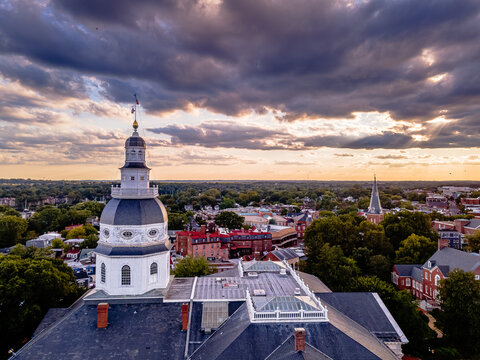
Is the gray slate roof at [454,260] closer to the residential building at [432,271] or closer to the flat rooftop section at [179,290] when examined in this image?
the residential building at [432,271]

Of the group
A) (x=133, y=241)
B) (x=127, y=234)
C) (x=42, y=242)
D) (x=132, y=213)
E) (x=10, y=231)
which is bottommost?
(x=42, y=242)

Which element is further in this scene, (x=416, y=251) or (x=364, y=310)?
(x=416, y=251)

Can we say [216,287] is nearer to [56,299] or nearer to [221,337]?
[221,337]

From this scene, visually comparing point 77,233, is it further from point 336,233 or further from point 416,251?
point 416,251

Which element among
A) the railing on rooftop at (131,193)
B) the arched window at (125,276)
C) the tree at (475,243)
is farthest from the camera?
the tree at (475,243)

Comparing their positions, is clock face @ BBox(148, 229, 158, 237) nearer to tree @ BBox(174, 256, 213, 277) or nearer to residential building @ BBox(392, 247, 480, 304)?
tree @ BBox(174, 256, 213, 277)

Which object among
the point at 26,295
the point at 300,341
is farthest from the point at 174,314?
the point at 26,295

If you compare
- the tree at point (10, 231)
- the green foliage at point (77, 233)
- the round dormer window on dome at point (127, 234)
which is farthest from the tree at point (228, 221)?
the round dormer window on dome at point (127, 234)
